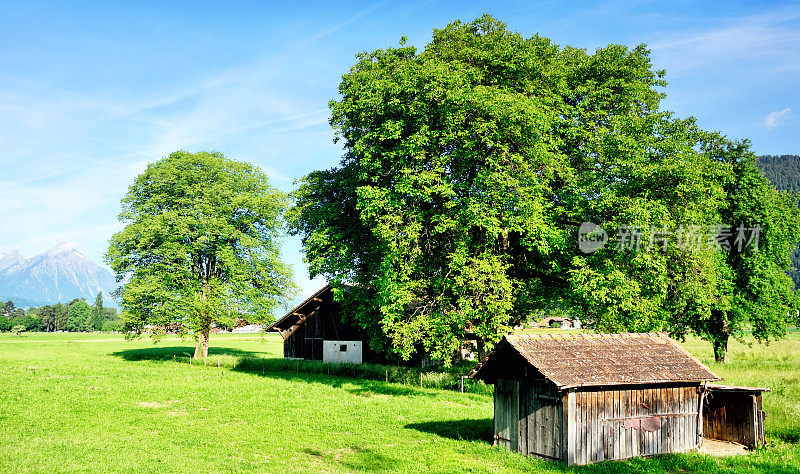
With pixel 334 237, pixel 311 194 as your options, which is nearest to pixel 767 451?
pixel 334 237

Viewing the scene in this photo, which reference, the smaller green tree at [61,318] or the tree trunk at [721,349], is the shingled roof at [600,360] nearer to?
the tree trunk at [721,349]

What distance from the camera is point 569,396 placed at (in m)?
16.3

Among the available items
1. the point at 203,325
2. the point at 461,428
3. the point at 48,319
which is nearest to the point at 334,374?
the point at 203,325

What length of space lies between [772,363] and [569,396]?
32634 mm

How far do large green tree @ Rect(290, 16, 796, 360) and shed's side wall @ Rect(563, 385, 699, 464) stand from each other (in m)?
8.09

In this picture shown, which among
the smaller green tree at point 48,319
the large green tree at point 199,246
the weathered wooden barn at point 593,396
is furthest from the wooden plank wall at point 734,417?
the smaller green tree at point 48,319

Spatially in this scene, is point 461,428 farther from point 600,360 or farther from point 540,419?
point 600,360

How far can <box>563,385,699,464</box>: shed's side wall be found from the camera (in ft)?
54.3

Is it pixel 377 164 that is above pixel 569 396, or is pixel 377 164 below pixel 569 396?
above

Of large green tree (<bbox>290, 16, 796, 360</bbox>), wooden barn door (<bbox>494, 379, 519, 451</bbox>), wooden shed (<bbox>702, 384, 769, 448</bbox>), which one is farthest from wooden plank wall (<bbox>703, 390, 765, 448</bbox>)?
wooden barn door (<bbox>494, 379, 519, 451</bbox>)

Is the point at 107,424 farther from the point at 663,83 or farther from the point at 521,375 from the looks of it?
the point at 663,83

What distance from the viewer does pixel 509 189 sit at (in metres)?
27.3

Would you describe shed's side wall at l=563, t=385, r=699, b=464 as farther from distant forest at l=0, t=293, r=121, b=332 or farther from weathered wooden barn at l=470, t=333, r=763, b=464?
distant forest at l=0, t=293, r=121, b=332

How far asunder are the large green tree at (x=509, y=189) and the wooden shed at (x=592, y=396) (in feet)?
25.3
